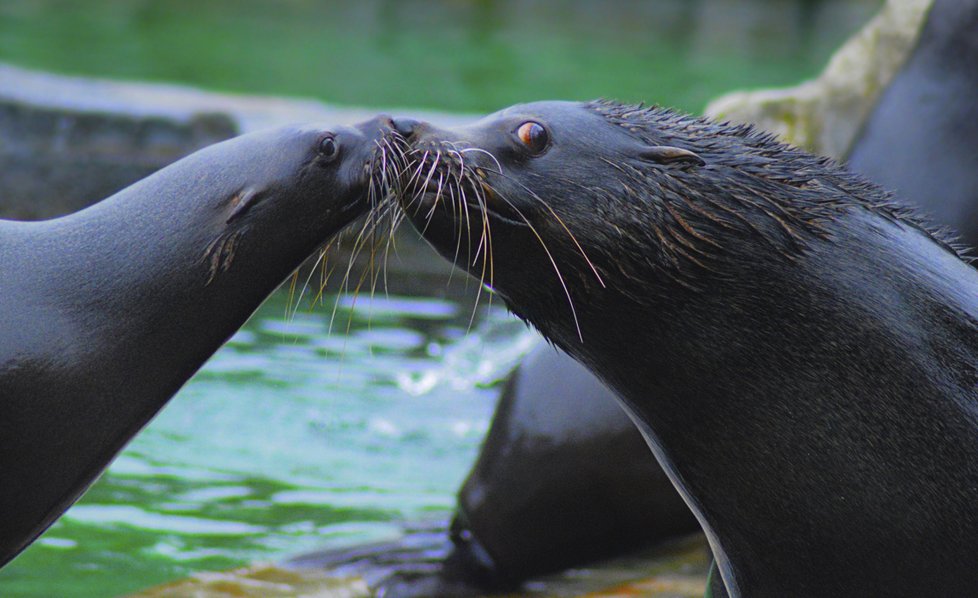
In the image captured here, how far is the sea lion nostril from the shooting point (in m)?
3.51

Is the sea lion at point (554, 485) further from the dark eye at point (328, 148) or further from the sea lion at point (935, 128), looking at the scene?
the dark eye at point (328, 148)

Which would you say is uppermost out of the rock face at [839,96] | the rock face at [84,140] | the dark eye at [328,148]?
the rock face at [84,140]

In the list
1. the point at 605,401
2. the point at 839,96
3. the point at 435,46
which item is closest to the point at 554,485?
the point at 605,401

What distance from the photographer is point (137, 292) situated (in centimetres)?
374

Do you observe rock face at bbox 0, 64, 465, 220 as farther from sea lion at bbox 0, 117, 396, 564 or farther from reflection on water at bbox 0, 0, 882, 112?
reflection on water at bbox 0, 0, 882, 112

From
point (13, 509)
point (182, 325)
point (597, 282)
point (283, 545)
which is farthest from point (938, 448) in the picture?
point (283, 545)

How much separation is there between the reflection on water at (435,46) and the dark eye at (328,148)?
12.4 metres

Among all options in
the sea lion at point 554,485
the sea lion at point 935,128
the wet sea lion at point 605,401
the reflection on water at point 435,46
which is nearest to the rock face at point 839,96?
the sea lion at point 935,128

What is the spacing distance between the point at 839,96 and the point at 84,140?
4923 millimetres

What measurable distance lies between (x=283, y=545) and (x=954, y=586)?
2.76 metres

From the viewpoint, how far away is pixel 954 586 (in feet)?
10.9

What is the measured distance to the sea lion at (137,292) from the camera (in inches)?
142

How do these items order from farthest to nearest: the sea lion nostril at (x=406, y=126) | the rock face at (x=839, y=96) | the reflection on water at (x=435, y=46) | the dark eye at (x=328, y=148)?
the reflection on water at (x=435, y=46) < the rock face at (x=839, y=96) < the dark eye at (x=328, y=148) < the sea lion nostril at (x=406, y=126)

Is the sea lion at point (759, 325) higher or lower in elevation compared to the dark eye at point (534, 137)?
lower
